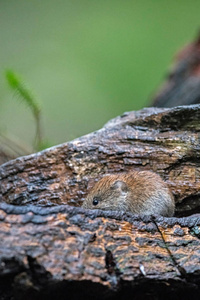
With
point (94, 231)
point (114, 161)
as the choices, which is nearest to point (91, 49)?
point (114, 161)

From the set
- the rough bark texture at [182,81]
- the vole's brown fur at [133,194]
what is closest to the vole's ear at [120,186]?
the vole's brown fur at [133,194]

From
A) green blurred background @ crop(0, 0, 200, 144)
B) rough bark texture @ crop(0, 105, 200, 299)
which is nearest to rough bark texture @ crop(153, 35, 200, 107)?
rough bark texture @ crop(0, 105, 200, 299)

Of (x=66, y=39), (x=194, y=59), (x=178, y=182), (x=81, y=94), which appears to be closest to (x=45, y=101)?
(x=81, y=94)

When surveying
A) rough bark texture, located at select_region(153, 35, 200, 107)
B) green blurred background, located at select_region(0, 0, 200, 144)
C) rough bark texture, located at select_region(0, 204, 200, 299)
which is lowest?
rough bark texture, located at select_region(0, 204, 200, 299)

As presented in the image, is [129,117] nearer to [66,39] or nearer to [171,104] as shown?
[171,104]

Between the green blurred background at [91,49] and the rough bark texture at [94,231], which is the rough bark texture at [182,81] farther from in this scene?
the green blurred background at [91,49]

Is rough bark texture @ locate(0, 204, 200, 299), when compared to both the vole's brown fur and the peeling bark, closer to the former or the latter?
the vole's brown fur

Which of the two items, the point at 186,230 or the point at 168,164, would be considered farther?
the point at 168,164
